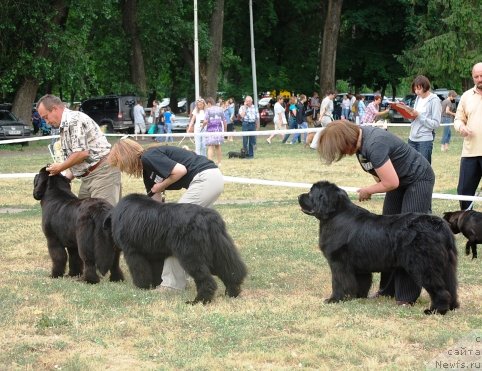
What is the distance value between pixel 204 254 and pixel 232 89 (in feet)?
159

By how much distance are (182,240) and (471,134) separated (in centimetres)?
422

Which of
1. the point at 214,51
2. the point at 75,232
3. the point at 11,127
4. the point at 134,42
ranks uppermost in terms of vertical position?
the point at 134,42

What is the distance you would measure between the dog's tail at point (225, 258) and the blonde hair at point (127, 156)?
1.06m

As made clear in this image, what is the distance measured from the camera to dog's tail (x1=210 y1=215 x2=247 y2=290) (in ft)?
23.9

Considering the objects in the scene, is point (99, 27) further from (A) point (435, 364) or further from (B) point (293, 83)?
(A) point (435, 364)

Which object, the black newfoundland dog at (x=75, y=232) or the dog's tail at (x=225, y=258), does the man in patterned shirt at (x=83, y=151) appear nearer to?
the black newfoundland dog at (x=75, y=232)

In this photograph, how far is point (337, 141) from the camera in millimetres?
6957

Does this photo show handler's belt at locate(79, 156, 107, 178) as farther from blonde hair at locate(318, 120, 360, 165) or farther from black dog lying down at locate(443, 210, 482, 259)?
black dog lying down at locate(443, 210, 482, 259)

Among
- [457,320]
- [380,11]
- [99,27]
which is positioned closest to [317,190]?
[457,320]

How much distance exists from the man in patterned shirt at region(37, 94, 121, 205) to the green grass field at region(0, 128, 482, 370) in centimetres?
109

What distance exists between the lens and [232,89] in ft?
181

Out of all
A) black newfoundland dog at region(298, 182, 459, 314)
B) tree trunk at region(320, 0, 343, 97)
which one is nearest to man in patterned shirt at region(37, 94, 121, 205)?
black newfoundland dog at region(298, 182, 459, 314)

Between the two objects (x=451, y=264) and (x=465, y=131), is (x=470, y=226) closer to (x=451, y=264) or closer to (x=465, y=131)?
(x=465, y=131)

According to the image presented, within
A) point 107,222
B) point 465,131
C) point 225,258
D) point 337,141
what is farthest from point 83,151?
point 465,131
